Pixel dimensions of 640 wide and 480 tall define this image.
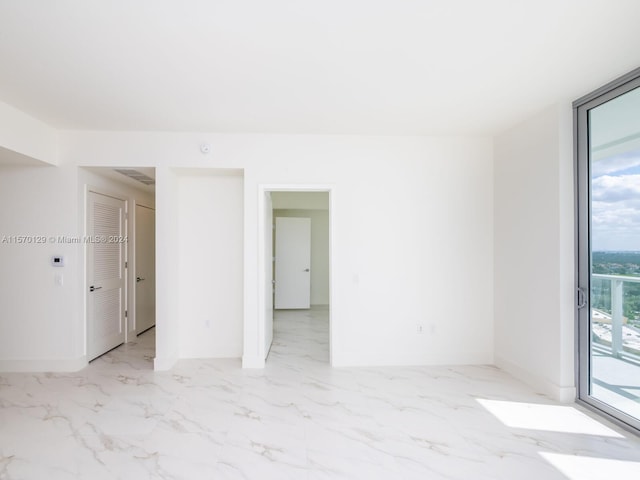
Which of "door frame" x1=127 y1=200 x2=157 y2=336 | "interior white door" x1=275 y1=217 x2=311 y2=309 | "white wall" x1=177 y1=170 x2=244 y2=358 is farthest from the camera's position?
"interior white door" x1=275 y1=217 x2=311 y2=309

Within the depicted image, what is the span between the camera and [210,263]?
420 centimetres

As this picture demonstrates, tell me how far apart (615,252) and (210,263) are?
3.87 meters

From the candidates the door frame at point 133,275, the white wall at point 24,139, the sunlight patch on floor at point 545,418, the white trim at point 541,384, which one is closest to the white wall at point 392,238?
the white trim at point 541,384

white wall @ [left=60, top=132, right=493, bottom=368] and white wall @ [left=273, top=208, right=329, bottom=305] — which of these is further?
white wall @ [left=273, top=208, right=329, bottom=305]

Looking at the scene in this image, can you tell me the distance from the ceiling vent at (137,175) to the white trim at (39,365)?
2092 millimetres

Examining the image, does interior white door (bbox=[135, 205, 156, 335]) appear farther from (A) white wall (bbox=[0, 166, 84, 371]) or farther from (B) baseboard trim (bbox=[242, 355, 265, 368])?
(B) baseboard trim (bbox=[242, 355, 265, 368])

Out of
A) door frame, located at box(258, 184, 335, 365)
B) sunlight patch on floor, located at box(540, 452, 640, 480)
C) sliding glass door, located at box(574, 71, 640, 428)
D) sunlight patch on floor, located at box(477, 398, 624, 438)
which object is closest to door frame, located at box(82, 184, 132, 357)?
door frame, located at box(258, 184, 335, 365)

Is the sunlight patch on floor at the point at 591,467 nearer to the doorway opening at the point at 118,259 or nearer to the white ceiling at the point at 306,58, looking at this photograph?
the white ceiling at the point at 306,58

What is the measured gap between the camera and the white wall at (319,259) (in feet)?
25.9

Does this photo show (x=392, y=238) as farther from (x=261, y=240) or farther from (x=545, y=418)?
(x=545, y=418)

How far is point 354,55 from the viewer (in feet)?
7.56

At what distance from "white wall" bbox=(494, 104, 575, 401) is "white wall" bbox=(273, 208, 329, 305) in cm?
432

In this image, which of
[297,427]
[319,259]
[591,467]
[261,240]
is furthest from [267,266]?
[319,259]

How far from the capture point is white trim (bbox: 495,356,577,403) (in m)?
3.04
